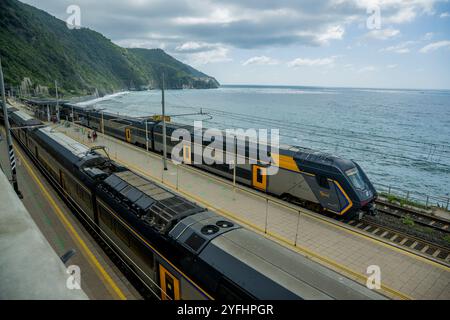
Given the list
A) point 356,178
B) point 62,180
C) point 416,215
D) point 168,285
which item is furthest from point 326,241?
point 62,180

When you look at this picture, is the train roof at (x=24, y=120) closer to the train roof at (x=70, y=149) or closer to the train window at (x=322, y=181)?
the train roof at (x=70, y=149)

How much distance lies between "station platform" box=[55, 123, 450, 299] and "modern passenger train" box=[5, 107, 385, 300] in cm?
636

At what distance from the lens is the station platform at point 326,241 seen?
12.1 m

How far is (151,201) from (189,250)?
3287 millimetres

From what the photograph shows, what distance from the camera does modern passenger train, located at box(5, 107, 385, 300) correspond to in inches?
267

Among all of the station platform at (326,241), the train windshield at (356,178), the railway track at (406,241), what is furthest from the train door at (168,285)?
the train windshield at (356,178)

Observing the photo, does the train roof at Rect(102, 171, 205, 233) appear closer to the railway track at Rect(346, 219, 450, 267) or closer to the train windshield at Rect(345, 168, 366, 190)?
the train windshield at Rect(345, 168, 366, 190)

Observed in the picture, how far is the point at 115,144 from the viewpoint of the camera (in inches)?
1549

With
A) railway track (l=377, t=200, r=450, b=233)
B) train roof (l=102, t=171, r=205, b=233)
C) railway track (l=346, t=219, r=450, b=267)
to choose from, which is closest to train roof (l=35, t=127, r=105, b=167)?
train roof (l=102, t=171, r=205, b=233)

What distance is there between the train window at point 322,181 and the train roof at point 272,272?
1026 centimetres

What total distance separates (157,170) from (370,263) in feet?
66.3
